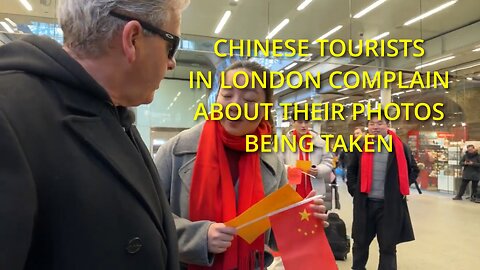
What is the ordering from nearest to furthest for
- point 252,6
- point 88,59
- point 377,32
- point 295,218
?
point 88,59
point 295,218
point 252,6
point 377,32

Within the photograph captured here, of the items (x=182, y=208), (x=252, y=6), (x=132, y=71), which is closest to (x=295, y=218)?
(x=182, y=208)

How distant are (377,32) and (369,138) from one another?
504cm

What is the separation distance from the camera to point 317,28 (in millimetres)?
7180

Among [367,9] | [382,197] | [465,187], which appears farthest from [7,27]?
[465,187]

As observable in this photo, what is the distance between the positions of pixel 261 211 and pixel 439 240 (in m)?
4.62

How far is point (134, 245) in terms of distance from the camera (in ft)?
1.87

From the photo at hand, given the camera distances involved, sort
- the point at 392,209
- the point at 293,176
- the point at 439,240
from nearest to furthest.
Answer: the point at 293,176 < the point at 392,209 < the point at 439,240

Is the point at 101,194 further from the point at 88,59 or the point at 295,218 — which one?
the point at 295,218

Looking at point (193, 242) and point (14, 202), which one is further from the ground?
point (14, 202)

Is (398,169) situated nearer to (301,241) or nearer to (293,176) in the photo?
(293,176)

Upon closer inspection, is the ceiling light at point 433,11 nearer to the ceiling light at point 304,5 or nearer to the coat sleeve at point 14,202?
the ceiling light at point 304,5

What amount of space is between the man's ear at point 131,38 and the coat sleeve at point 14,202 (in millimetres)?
242

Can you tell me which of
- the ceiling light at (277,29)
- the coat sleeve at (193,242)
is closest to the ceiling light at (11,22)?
the ceiling light at (277,29)

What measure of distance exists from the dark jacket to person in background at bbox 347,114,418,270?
235 inches
